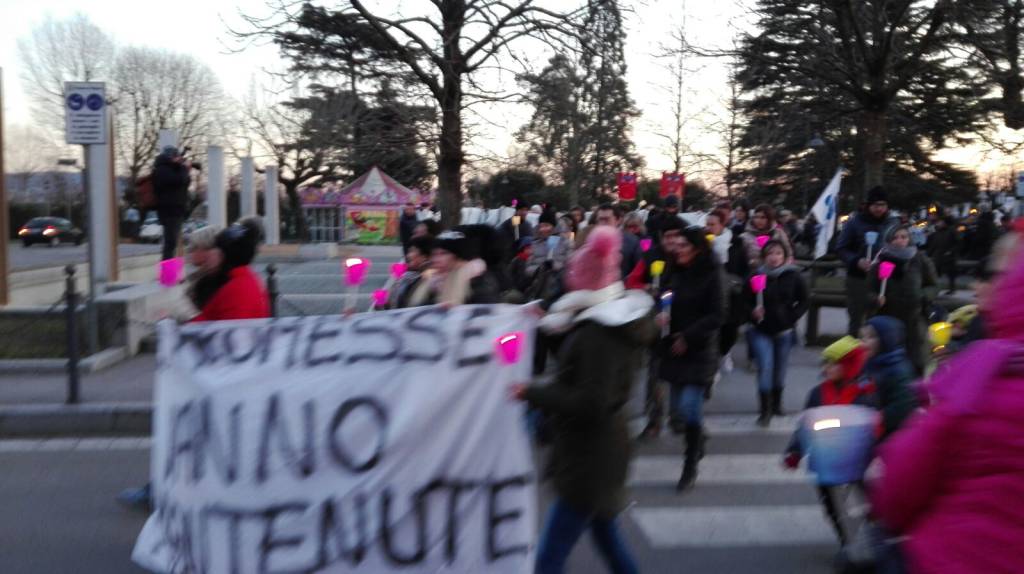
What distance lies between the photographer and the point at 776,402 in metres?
8.96

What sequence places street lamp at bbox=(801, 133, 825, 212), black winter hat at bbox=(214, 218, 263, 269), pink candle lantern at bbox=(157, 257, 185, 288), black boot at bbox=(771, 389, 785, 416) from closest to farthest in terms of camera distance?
pink candle lantern at bbox=(157, 257, 185, 288), black winter hat at bbox=(214, 218, 263, 269), black boot at bbox=(771, 389, 785, 416), street lamp at bbox=(801, 133, 825, 212)

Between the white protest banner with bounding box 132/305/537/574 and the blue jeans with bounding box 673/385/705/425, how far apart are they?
2.52 m

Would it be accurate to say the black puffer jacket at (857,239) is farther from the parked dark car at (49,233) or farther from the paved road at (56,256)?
the parked dark car at (49,233)

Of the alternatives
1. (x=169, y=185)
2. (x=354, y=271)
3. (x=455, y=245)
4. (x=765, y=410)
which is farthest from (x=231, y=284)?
(x=169, y=185)

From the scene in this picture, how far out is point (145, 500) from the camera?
20.5 feet

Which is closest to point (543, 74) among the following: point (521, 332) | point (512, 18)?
point (512, 18)

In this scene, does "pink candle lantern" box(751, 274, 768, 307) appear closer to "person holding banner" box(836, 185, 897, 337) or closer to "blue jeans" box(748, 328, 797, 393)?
"blue jeans" box(748, 328, 797, 393)

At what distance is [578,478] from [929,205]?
44.4 m

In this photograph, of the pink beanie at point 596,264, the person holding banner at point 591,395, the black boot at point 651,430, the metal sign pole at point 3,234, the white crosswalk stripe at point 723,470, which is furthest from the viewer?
the metal sign pole at point 3,234

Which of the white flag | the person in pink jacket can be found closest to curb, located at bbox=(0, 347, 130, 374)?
the white flag

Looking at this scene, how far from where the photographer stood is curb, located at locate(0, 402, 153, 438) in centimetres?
843

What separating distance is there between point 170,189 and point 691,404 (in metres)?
8.89

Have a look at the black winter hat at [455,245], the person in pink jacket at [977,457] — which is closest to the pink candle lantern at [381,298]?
the black winter hat at [455,245]

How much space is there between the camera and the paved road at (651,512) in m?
5.49
